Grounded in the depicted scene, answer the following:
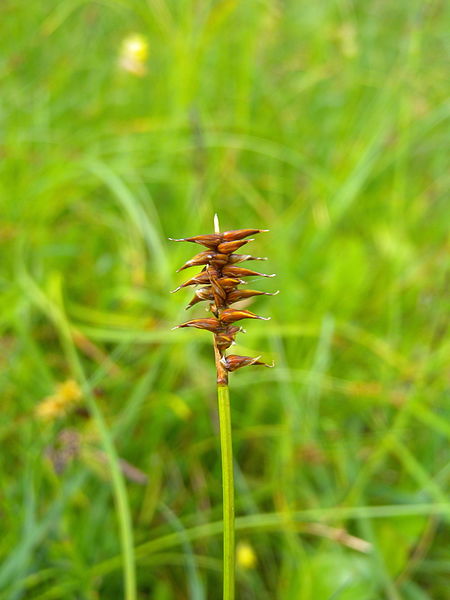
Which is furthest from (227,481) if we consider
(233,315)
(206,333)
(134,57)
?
(134,57)

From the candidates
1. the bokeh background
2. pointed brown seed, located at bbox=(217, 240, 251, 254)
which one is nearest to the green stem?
pointed brown seed, located at bbox=(217, 240, 251, 254)

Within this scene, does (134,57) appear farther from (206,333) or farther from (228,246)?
(228,246)

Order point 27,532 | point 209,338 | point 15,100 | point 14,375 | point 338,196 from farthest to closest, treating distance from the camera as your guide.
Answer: point 15,100
point 338,196
point 209,338
point 14,375
point 27,532

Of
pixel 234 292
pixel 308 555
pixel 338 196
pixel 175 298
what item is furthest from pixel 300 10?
pixel 234 292

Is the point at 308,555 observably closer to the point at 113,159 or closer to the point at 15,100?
the point at 113,159

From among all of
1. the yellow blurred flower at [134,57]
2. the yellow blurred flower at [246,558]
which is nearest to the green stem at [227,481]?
the yellow blurred flower at [246,558]

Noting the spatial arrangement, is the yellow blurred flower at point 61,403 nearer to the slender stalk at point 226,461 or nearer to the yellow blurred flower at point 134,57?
the slender stalk at point 226,461
